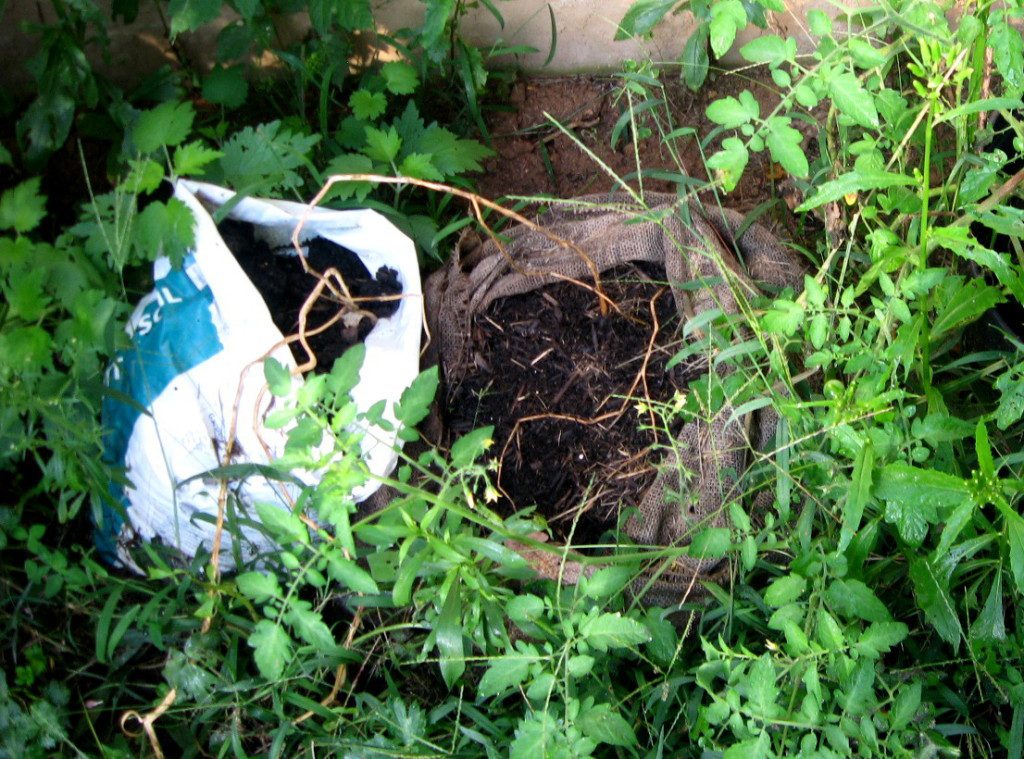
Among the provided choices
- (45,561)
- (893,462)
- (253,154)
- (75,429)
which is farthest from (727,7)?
(45,561)

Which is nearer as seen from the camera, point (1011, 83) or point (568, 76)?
point (1011, 83)

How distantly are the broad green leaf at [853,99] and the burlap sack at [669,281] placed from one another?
0.34 metres

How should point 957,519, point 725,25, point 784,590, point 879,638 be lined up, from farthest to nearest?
point 725,25 < point 784,590 < point 879,638 < point 957,519

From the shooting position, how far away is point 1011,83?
154 centimetres

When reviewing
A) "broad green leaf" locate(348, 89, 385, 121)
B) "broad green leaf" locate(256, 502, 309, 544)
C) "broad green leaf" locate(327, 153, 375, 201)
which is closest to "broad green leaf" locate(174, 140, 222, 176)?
"broad green leaf" locate(327, 153, 375, 201)

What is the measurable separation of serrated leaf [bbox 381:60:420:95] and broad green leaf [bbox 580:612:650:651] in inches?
49.0

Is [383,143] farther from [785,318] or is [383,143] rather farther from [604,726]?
[604,726]

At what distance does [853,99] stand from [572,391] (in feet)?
2.63

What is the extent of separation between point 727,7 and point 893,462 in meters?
0.83

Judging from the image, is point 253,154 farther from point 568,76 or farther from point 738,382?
point 738,382

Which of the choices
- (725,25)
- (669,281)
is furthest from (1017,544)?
(725,25)

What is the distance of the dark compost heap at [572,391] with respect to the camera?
1950mm

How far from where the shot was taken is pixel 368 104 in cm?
212

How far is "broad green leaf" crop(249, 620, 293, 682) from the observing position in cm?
150
